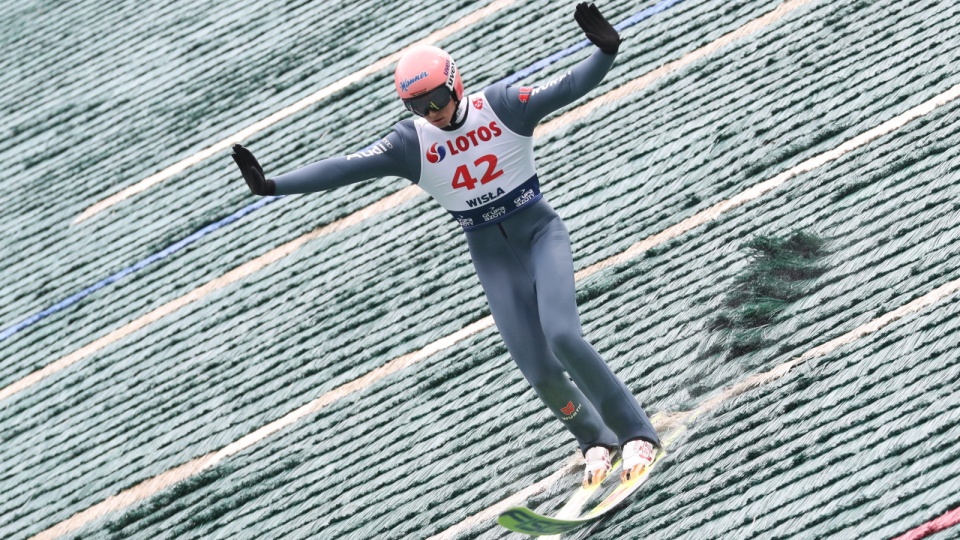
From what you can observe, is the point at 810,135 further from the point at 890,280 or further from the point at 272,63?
the point at 272,63

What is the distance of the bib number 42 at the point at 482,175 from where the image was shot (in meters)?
4.96

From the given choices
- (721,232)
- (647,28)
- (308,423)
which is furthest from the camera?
(647,28)

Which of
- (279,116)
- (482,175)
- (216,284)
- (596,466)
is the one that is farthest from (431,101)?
(279,116)

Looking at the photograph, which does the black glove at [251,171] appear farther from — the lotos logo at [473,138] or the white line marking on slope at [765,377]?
the white line marking on slope at [765,377]

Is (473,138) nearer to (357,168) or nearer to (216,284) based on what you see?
(357,168)

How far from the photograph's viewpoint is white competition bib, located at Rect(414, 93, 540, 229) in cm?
496

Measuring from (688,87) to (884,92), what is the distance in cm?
107

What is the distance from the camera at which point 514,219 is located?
509 cm

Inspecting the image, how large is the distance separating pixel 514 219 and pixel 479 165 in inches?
11.2

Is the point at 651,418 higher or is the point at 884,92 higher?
the point at 884,92

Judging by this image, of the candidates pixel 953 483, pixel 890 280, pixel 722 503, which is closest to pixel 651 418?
pixel 722 503

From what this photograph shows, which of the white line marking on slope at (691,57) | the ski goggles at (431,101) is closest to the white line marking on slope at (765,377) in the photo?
the ski goggles at (431,101)

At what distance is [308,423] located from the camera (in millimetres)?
6195

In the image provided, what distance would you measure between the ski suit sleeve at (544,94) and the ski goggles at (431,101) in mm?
250
